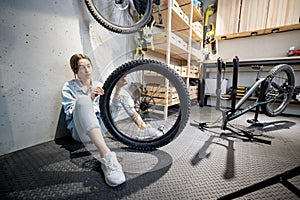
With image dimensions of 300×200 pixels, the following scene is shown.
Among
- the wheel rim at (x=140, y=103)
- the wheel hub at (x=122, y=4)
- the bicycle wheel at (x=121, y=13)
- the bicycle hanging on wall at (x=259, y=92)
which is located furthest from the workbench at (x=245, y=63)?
the wheel hub at (x=122, y=4)

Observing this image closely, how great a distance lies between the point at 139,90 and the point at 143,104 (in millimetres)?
112

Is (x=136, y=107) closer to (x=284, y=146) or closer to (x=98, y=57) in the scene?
(x=98, y=57)

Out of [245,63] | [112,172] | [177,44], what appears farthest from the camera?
[245,63]

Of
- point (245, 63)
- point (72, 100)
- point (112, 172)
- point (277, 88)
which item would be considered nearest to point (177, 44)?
point (72, 100)

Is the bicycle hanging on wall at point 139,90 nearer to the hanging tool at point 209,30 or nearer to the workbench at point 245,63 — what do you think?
the workbench at point 245,63

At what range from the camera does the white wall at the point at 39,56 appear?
0.74 m

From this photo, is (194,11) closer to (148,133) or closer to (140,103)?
(140,103)

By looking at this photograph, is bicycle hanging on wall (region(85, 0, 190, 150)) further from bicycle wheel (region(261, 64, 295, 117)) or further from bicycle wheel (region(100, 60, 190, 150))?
bicycle wheel (region(261, 64, 295, 117))

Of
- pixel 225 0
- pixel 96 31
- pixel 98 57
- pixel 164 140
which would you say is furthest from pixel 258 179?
pixel 225 0

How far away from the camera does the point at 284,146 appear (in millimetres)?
949

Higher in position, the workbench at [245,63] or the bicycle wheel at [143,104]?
the workbench at [245,63]

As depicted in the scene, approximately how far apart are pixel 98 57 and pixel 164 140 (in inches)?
29.0

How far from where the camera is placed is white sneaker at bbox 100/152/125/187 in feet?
1.83

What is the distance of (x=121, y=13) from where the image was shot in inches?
42.4
